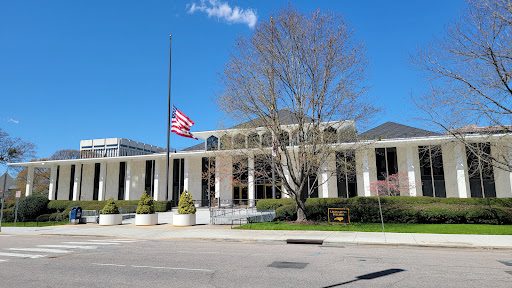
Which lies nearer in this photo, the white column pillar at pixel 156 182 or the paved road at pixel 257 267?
the paved road at pixel 257 267

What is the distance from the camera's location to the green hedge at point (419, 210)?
1808 cm

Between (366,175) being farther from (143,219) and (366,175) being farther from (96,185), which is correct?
(96,185)

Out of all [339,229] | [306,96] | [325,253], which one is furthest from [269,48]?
[325,253]

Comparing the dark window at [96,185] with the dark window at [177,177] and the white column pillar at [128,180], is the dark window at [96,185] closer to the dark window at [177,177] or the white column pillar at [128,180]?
the white column pillar at [128,180]

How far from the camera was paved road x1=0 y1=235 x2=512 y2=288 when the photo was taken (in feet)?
22.0

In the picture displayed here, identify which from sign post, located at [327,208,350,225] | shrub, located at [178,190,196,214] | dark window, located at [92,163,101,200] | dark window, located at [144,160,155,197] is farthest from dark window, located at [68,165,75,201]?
sign post, located at [327,208,350,225]

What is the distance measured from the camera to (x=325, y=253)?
1050cm

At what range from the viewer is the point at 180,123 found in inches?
1259

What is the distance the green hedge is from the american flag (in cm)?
1429

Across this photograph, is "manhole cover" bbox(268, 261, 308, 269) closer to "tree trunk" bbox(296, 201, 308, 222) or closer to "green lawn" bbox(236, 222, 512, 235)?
"green lawn" bbox(236, 222, 512, 235)

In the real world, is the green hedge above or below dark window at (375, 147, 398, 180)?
below

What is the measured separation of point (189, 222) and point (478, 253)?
622 inches

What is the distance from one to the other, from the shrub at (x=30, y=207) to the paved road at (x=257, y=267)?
79.7 ft

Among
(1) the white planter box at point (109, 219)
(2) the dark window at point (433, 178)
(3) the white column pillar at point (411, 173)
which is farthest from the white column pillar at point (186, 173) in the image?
(2) the dark window at point (433, 178)
